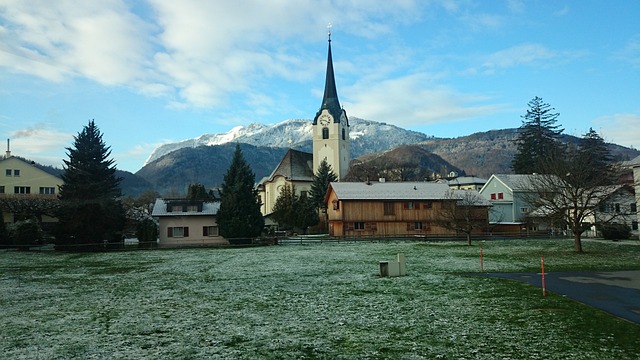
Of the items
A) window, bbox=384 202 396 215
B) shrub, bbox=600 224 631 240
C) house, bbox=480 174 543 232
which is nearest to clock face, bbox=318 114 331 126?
house, bbox=480 174 543 232

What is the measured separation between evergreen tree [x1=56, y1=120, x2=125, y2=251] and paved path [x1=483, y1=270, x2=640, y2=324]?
128 feet

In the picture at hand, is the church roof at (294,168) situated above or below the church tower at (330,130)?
below

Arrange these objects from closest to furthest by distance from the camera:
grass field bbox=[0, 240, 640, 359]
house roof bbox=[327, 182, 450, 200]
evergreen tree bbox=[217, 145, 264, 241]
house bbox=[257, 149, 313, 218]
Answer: grass field bbox=[0, 240, 640, 359] → evergreen tree bbox=[217, 145, 264, 241] → house roof bbox=[327, 182, 450, 200] → house bbox=[257, 149, 313, 218]

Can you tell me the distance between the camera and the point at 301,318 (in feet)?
45.4

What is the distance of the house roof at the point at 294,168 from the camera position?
91.6 meters

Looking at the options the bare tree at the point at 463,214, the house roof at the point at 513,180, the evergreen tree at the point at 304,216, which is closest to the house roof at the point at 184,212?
the evergreen tree at the point at 304,216

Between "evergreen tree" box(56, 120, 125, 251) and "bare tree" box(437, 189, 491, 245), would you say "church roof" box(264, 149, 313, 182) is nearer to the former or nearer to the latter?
"bare tree" box(437, 189, 491, 245)

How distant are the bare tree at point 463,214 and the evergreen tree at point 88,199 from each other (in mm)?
34488

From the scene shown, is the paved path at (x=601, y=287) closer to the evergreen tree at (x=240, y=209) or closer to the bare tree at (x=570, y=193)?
the bare tree at (x=570, y=193)

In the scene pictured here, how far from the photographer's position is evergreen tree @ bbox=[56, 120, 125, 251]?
46.0m

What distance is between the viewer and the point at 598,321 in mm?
12422

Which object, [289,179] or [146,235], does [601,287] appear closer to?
[146,235]

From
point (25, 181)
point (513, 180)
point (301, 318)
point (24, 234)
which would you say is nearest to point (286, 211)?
point (24, 234)

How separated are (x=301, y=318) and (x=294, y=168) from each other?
7912cm
